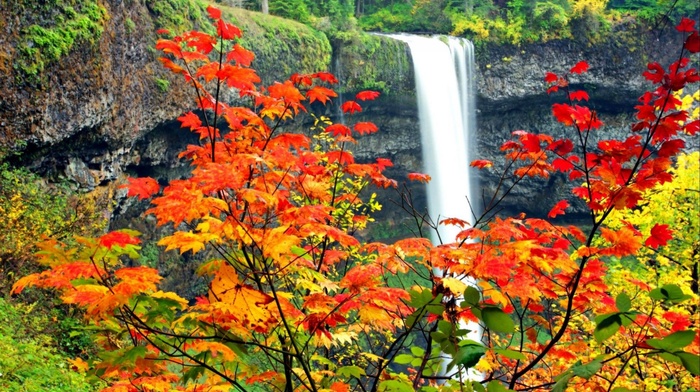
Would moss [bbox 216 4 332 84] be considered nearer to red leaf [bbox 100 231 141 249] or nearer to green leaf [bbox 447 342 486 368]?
red leaf [bbox 100 231 141 249]

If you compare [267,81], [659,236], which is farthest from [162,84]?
[659,236]

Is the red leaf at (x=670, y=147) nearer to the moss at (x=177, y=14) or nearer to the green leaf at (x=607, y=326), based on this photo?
the green leaf at (x=607, y=326)

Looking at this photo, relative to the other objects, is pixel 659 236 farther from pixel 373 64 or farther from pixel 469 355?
pixel 373 64

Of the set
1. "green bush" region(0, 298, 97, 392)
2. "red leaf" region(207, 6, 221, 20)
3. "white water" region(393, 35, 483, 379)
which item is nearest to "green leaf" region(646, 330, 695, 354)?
"red leaf" region(207, 6, 221, 20)

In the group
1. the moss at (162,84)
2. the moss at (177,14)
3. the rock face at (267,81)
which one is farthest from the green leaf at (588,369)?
the moss at (162,84)

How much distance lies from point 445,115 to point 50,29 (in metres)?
14.2

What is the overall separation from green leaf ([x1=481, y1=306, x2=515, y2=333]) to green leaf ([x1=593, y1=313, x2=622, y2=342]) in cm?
21

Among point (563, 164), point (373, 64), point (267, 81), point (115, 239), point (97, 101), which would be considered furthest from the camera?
point (373, 64)

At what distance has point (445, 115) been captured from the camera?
62.5 feet

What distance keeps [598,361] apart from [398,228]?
20594 millimetres

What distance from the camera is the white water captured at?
18344 mm

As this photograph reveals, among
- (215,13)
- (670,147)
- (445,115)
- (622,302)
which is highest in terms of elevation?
(215,13)

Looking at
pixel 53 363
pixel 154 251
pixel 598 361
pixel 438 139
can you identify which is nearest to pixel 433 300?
pixel 598 361

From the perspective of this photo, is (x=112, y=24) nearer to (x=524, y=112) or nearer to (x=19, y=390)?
(x=19, y=390)
